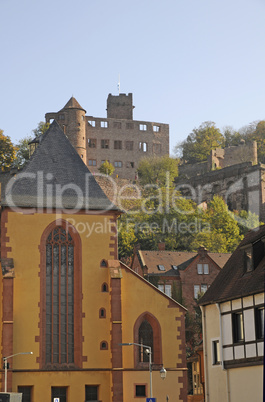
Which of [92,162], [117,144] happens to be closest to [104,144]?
[117,144]

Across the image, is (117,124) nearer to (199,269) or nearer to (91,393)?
(199,269)

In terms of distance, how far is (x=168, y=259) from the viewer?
82438 millimetres

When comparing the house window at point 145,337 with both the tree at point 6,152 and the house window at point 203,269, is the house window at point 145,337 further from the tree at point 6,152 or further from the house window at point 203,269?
the tree at point 6,152

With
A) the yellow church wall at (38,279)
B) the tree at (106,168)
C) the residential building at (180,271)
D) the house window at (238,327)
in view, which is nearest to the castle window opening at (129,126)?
the tree at (106,168)

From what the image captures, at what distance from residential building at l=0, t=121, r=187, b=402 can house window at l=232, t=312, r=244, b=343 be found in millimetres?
9960

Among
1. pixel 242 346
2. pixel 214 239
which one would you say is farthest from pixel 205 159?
pixel 242 346

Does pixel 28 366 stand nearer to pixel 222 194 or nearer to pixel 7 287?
pixel 7 287

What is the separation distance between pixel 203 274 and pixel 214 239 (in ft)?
58.2

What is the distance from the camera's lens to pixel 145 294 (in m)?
47.5

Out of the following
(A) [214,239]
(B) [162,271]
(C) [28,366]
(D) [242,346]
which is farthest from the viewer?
(A) [214,239]

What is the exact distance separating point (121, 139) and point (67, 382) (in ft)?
305

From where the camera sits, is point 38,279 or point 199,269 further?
point 199,269

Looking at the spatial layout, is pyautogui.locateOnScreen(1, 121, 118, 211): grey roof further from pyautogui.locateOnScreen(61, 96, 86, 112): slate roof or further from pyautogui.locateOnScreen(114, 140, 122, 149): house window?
pyautogui.locateOnScreen(114, 140, 122, 149): house window

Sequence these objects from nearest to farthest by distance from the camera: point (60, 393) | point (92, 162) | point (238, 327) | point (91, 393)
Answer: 1. point (238, 327)
2. point (60, 393)
3. point (91, 393)
4. point (92, 162)
